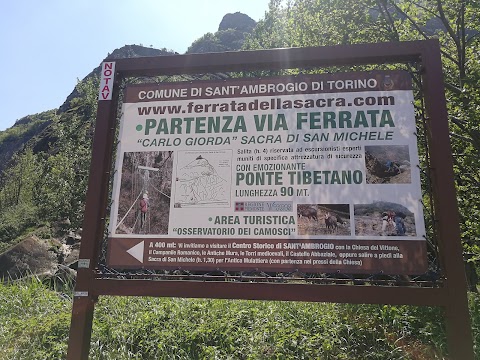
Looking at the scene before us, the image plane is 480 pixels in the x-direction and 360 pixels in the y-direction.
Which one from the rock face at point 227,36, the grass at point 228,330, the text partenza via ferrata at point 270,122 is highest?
the rock face at point 227,36

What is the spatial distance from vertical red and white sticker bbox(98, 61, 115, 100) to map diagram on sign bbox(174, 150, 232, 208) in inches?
41.7

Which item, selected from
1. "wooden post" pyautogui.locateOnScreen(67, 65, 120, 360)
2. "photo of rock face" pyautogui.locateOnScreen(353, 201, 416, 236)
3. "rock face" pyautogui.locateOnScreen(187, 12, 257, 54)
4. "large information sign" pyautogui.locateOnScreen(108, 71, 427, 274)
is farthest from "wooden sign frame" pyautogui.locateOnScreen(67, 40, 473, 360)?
"rock face" pyautogui.locateOnScreen(187, 12, 257, 54)

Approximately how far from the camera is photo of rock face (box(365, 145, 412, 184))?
137 inches

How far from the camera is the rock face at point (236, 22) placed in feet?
384

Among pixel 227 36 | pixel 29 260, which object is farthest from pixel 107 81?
pixel 227 36

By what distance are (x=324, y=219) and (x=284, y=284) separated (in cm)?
68

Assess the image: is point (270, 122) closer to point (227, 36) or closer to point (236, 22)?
point (227, 36)

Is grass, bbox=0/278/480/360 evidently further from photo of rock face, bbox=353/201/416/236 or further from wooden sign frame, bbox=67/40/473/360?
photo of rock face, bbox=353/201/416/236

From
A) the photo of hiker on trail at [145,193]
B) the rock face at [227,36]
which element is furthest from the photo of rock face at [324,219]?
the rock face at [227,36]

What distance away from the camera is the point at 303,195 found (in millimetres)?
3521

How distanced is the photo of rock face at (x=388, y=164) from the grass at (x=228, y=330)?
2016mm

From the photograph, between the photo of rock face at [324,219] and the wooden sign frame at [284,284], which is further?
the photo of rock face at [324,219]

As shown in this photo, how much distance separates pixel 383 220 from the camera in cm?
340

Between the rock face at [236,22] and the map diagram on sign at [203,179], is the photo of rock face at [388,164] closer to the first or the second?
the map diagram on sign at [203,179]
